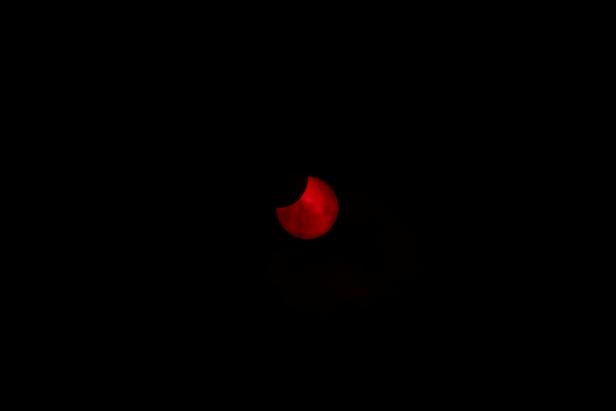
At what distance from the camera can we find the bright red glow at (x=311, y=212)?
91 cm

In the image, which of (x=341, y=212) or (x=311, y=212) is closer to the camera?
(x=311, y=212)

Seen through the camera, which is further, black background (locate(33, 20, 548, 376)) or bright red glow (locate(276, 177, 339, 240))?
black background (locate(33, 20, 548, 376))

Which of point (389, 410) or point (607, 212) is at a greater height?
point (607, 212)

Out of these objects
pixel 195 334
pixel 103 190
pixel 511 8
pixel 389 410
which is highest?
pixel 511 8

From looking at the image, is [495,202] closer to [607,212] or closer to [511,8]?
[607,212]

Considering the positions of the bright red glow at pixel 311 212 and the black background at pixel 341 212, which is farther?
the black background at pixel 341 212

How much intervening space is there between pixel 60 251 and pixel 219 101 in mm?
679

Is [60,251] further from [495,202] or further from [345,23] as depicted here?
[495,202]

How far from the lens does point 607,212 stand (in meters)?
1.38

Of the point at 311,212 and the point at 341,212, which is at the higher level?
the point at 341,212

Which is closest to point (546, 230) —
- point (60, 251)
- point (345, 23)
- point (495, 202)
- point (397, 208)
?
point (495, 202)

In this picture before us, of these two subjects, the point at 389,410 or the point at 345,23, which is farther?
the point at 389,410

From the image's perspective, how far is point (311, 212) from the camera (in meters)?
0.92

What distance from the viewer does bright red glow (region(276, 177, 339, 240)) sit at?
3.00ft
